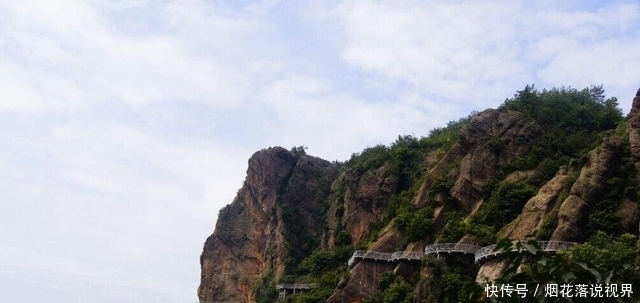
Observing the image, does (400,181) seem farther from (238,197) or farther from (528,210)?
(238,197)

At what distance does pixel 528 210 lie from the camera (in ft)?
142

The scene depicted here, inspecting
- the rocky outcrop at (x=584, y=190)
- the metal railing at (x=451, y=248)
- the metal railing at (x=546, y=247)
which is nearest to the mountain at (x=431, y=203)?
the rocky outcrop at (x=584, y=190)

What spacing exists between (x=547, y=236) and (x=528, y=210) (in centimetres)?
329

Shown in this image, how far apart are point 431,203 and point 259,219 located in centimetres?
2611

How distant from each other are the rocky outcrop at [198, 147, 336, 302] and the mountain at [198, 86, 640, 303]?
0.12 meters

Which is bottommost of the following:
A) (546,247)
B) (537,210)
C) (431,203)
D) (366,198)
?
(546,247)

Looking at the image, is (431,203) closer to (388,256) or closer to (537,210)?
(388,256)

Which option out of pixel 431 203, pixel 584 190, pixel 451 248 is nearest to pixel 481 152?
pixel 431 203

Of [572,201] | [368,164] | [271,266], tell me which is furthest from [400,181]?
[572,201]

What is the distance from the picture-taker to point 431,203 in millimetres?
50156

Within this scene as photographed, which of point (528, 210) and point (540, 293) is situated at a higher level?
point (528, 210)

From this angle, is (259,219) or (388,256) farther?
(259,219)

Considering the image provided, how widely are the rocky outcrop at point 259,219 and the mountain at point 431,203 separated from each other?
0.12m

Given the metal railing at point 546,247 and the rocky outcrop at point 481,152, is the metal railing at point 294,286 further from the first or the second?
the metal railing at point 546,247
